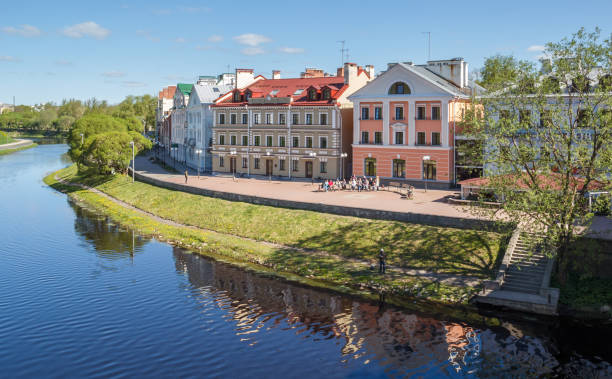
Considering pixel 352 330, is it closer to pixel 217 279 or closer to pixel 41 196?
pixel 217 279

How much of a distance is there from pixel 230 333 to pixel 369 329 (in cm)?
699

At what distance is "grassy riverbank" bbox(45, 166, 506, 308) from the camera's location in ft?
114

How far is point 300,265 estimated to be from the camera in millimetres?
38469

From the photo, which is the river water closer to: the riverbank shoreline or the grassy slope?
the riverbank shoreline

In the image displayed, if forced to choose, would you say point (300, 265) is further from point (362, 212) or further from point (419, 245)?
point (419, 245)

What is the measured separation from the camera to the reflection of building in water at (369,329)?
982 inches

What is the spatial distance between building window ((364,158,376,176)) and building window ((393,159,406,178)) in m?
2.44

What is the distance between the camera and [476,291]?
32094 millimetres

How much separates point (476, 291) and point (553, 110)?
36.7 feet

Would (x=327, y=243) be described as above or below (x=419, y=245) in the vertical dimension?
below


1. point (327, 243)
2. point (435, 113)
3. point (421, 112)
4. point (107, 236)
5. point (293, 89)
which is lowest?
point (107, 236)

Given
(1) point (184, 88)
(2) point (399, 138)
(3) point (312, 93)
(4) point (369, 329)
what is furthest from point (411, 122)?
(1) point (184, 88)

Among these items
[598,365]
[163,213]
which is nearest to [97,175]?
[163,213]

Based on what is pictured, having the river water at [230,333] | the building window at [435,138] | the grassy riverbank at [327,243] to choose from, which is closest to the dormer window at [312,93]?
the building window at [435,138]
